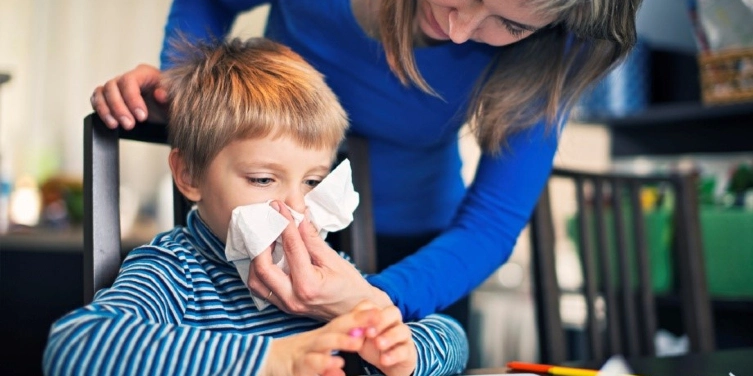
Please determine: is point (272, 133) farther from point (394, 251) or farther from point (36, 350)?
point (36, 350)

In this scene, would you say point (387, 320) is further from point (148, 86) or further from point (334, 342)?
point (148, 86)

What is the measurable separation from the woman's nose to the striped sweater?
32 centimetres

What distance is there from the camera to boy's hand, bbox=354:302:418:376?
25.5 inches

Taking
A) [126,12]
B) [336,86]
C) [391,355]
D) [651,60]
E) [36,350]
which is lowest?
[36,350]

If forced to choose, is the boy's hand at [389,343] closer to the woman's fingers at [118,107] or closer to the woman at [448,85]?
the woman at [448,85]

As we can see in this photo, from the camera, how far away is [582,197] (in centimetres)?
143

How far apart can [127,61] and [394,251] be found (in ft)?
6.82

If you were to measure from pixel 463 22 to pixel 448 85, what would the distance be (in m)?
0.19

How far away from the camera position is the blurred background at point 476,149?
1.86 metres

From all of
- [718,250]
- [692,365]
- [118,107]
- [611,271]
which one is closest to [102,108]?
[118,107]

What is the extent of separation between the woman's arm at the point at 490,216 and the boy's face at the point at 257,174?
20cm

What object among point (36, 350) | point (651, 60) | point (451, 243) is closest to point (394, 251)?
point (451, 243)

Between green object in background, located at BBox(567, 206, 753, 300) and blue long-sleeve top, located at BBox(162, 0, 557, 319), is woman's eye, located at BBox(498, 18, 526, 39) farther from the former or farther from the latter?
green object in background, located at BBox(567, 206, 753, 300)

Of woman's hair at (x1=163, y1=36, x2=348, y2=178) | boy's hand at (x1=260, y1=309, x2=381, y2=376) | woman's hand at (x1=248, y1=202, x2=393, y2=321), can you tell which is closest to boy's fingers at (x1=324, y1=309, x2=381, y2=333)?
boy's hand at (x1=260, y1=309, x2=381, y2=376)
